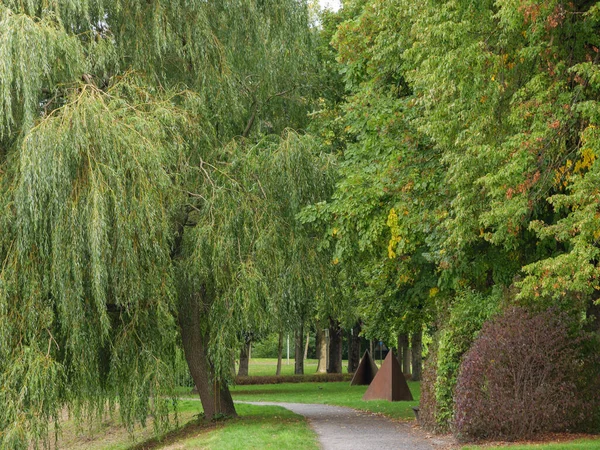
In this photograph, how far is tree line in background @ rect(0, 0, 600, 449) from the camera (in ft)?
41.1

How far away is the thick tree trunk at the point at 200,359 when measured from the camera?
16.5m

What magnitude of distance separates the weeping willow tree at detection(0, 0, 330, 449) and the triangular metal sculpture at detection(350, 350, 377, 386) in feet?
57.4

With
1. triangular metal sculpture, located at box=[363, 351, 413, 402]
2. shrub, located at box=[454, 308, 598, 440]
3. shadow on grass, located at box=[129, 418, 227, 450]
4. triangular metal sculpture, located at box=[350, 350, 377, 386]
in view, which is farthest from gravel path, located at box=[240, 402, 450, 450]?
triangular metal sculpture, located at box=[350, 350, 377, 386]

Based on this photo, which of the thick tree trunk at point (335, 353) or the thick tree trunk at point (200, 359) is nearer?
the thick tree trunk at point (200, 359)

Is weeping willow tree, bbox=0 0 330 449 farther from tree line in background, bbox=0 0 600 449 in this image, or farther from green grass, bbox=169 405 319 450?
green grass, bbox=169 405 319 450

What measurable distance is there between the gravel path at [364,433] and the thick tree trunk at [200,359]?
212cm

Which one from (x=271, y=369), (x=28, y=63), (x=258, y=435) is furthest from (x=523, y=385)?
(x=271, y=369)

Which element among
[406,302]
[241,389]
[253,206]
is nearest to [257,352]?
[241,389]

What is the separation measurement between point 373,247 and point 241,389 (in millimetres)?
20381

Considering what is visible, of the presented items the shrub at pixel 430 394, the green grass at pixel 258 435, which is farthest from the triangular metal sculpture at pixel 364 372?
the shrub at pixel 430 394

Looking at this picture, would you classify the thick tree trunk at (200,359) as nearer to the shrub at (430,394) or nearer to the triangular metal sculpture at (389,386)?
the shrub at (430,394)

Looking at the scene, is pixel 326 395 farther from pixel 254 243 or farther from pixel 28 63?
pixel 28 63

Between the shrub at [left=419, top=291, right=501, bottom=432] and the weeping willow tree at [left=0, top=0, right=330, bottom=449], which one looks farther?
the shrub at [left=419, top=291, right=501, bottom=432]

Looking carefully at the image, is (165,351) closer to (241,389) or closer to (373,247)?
(373,247)
